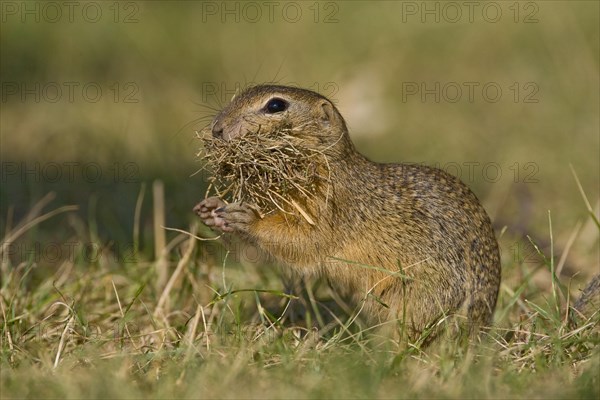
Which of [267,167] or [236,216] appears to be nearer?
[267,167]

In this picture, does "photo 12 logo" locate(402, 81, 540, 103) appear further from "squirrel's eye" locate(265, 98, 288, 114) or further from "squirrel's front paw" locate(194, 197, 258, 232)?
"squirrel's front paw" locate(194, 197, 258, 232)

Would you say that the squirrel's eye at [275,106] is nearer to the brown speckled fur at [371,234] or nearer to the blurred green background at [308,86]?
the brown speckled fur at [371,234]

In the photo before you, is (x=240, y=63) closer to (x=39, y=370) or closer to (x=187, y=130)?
(x=187, y=130)

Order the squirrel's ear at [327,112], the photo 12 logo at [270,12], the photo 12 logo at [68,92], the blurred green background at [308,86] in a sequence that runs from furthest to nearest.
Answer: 1. the photo 12 logo at [270,12]
2. the photo 12 logo at [68,92]
3. the blurred green background at [308,86]
4. the squirrel's ear at [327,112]

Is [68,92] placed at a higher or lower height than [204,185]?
higher

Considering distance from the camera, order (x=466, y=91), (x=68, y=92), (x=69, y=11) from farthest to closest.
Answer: (x=69, y=11)
(x=466, y=91)
(x=68, y=92)

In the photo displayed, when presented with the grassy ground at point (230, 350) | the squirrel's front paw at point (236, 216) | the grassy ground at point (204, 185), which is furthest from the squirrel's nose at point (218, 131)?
the grassy ground at point (230, 350)

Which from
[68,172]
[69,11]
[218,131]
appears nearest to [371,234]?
[218,131]

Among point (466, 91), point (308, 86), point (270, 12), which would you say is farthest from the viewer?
point (270, 12)

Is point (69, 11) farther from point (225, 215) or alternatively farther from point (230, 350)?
point (230, 350)
